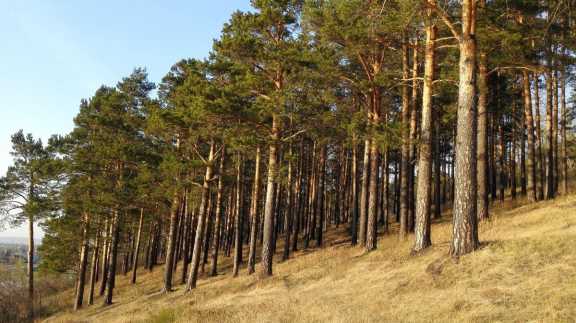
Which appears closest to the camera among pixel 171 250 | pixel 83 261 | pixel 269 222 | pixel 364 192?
pixel 269 222

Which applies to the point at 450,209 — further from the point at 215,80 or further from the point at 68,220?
the point at 68,220

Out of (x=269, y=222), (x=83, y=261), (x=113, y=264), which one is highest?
(x=269, y=222)

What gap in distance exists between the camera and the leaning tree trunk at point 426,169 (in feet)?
41.3

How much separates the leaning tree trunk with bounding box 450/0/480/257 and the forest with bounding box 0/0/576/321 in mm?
34

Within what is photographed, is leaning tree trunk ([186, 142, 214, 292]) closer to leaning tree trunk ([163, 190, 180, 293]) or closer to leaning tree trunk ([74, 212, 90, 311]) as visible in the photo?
leaning tree trunk ([163, 190, 180, 293])

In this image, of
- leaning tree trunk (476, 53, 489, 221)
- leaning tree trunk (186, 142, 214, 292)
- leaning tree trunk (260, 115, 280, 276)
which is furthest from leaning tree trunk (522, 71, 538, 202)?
leaning tree trunk (186, 142, 214, 292)

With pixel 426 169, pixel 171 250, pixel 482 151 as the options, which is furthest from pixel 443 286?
pixel 171 250

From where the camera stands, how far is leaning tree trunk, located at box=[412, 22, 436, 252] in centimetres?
1259

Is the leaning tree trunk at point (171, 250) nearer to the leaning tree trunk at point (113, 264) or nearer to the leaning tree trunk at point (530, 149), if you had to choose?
the leaning tree trunk at point (113, 264)

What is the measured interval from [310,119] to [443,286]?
32.3 feet

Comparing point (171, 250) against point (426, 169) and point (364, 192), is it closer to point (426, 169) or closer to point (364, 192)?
point (364, 192)

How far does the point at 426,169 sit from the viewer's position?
12969 mm

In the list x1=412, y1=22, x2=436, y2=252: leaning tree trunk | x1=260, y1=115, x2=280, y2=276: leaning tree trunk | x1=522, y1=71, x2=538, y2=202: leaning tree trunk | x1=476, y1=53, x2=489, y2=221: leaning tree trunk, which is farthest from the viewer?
x1=522, y1=71, x2=538, y2=202: leaning tree trunk

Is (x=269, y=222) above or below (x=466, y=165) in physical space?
below
